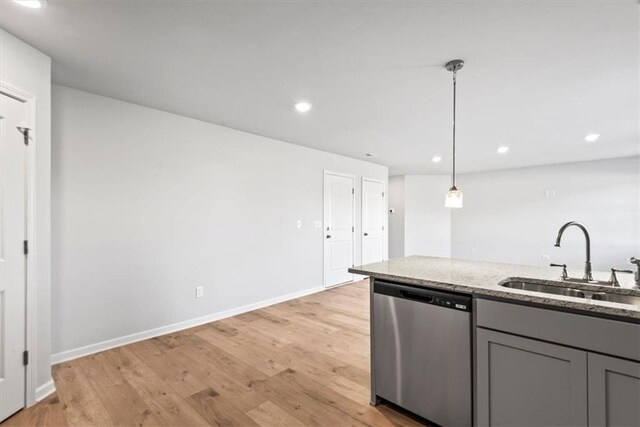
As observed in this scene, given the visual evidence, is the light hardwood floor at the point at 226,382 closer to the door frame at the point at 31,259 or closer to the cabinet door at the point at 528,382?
the door frame at the point at 31,259

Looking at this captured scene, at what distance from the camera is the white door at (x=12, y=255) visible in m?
1.90

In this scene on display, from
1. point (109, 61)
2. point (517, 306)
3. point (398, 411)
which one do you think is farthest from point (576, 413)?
point (109, 61)

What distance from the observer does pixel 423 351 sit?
5.98 feet

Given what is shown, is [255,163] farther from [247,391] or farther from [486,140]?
[486,140]

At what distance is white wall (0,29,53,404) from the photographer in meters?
2.04

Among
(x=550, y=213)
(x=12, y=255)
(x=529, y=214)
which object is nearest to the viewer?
(x=12, y=255)

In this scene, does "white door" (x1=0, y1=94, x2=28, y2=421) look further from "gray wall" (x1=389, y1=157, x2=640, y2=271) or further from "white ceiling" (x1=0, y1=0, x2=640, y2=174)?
"gray wall" (x1=389, y1=157, x2=640, y2=271)

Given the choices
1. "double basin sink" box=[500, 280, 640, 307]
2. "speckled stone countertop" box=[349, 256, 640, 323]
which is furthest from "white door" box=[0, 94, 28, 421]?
"double basin sink" box=[500, 280, 640, 307]

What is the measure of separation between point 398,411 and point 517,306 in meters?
1.10

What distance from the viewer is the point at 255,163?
418 centimetres

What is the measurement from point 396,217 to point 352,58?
6.22m

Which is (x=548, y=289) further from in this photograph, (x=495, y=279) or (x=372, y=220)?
(x=372, y=220)

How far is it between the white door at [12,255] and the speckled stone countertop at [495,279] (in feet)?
7.38

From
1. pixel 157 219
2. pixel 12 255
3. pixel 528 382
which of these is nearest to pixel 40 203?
pixel 12 255
